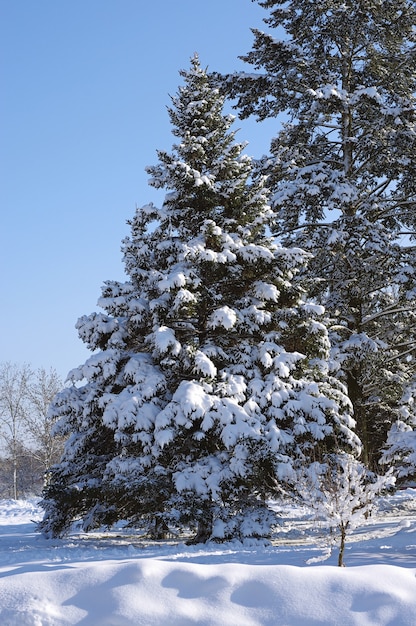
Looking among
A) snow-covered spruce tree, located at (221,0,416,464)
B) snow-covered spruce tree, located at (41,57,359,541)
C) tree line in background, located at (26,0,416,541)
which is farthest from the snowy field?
snow-covered spruce tree, located at (221,0,416,464)

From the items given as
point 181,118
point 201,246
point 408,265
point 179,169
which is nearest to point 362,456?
point 408,265

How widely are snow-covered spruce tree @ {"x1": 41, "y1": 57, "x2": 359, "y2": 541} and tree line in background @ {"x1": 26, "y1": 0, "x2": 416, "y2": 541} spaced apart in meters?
0.04

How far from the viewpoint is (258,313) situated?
42.2 feet

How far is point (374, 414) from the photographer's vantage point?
2381cm

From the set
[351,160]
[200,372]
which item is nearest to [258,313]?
[200,372]

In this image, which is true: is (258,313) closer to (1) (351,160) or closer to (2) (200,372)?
(2) (200,372)

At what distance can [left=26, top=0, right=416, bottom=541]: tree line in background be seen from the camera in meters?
11.6

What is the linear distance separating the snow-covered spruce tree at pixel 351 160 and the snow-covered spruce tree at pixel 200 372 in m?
2.25

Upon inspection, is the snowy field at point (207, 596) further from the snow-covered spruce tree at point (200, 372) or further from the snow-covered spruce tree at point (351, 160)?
the snow-covered spruce tree at point (351, 160)

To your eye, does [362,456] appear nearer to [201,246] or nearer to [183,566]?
[201,246]

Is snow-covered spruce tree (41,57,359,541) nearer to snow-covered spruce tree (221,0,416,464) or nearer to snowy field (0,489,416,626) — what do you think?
snow-covered spruce tree (221,0,416,464)

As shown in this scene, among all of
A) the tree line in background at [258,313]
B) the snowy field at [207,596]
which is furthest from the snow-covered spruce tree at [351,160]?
the snowy field at [207,596]

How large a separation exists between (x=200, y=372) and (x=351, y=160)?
342 inches

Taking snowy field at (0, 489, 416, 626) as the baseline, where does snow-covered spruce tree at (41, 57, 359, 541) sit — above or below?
above
